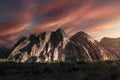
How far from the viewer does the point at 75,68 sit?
2672 cm

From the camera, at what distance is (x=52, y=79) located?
2022cm

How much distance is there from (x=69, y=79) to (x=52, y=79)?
6.49 ft

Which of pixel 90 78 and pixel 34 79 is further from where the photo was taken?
pixel 34 79

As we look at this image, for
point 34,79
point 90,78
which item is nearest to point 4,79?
point 34,79

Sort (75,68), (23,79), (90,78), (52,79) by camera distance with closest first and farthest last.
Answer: (90,78) < (52,79) < (23,79) < (75,68)

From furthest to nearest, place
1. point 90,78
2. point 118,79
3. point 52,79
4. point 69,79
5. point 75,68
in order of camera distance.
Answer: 1. point 75,68
2. point 52,79
3. point 69,79
4. point 90,78
5. point 118,79

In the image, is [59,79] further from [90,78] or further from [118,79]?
[118,79]

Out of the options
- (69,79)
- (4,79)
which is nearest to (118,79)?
(69,79)

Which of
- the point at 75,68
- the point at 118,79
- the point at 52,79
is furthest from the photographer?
the point at 75,68

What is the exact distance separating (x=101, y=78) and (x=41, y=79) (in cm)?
597

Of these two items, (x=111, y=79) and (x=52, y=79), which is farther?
(x=52, y=79)

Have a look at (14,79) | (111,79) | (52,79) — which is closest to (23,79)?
(14,79)

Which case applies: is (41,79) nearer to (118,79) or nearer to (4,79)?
(4,79)

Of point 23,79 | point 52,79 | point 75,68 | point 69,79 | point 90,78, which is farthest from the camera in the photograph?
point 75,68
